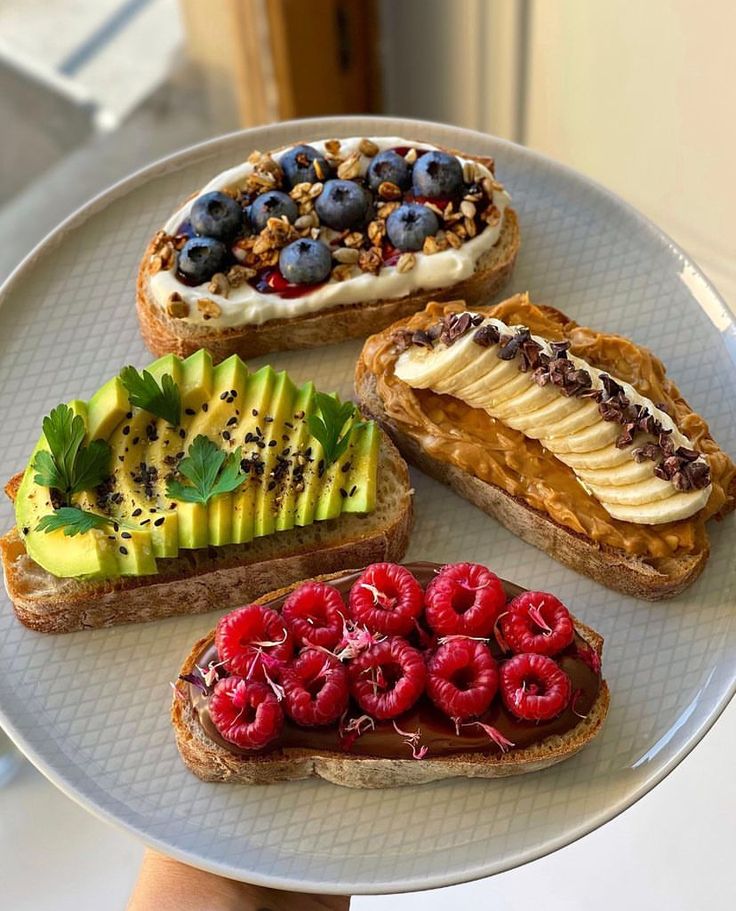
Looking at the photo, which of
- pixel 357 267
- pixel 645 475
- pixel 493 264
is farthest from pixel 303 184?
pixel 645 475

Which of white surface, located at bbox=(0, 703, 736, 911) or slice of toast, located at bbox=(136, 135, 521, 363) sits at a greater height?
slice of toast, located at bbox=(136, 135, 521, 363)

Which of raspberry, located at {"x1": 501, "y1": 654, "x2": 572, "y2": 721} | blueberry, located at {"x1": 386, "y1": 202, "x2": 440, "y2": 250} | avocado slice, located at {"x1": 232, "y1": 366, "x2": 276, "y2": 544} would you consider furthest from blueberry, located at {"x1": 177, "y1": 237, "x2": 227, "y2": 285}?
raspberry, located at {"x1": 501, "y1": 654, "x2": 572, "y2": 721}

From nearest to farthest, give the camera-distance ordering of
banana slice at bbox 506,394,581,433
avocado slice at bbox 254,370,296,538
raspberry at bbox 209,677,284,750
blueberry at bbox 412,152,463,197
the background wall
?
1. raspberry at bbox 209,677,284,750
2. avocado slice at bbox 254,370,296,538
3. banana slice at bbox 506,394,581,433
4. blueberry at bbox 412,152,463,197
5. the background wall

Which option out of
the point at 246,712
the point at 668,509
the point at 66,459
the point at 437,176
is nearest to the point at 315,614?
the point at 246,712

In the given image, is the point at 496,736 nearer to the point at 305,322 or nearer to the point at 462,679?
the point at 462,679

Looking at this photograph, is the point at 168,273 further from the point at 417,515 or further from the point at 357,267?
the point at 417,515

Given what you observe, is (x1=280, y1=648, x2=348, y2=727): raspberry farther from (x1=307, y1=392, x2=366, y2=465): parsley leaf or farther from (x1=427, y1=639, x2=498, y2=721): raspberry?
(x1=307, y1=392, x2=366, y2=465): parsley leaf
